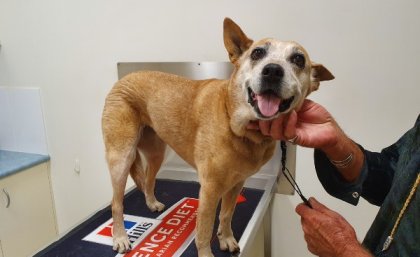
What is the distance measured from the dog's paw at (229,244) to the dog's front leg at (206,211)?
0.38 ft

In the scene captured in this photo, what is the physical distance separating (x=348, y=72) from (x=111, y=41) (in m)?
1.13

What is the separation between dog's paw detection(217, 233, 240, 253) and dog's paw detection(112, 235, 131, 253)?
313 mm

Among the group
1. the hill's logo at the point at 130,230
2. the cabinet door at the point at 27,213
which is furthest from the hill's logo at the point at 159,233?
the cabinet door at the point at 27,213

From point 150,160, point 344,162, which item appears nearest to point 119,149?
point 150,160

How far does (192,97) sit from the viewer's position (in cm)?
103

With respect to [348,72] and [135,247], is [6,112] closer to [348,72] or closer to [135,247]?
[135,247]

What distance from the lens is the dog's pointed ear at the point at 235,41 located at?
2.85 feet

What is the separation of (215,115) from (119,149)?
37cm

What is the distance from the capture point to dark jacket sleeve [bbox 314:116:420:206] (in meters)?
0.89

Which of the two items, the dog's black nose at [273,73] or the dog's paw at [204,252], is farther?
the dog's paw at [204,252]

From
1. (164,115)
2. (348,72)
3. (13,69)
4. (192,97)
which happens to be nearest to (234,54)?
(192,97)

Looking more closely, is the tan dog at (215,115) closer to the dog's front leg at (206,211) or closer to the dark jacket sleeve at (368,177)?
the dog's front leg at (206,211)

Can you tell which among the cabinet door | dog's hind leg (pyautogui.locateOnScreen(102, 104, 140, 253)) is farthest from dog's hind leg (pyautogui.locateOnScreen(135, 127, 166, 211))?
the cabinet door

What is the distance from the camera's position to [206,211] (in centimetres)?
91
